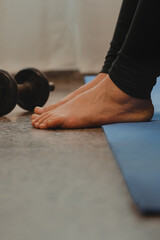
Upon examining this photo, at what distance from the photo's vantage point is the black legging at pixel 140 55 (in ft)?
3.30

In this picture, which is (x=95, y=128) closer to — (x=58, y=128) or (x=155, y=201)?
(x=58, y=128)

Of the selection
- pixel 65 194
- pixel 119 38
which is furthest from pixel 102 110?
pixel 65 194

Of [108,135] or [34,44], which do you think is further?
[34,44]

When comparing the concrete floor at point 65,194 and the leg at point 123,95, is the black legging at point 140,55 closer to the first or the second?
the leg at point 123,95

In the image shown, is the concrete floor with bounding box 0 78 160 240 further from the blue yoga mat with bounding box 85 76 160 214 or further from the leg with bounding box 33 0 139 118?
the leg with bounding box 33 0 139 118

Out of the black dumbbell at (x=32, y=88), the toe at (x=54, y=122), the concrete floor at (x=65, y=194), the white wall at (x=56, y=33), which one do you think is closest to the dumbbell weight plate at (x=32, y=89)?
the black dumbbell at (x=32, y=88)

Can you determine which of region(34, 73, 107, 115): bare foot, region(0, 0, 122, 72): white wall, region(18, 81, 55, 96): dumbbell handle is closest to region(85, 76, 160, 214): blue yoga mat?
region(34, 73, 107, 115): bare foot

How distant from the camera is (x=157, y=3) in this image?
0.99 meters

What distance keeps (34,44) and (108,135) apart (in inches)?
70.2

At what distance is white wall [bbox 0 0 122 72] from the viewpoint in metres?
2.57

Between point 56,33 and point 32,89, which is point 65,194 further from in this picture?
point 56,33

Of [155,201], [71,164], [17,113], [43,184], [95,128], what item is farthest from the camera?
[17,113]

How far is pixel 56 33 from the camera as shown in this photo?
2623 millimetres

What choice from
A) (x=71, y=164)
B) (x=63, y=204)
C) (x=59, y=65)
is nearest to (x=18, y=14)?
(x=59, y=65)
